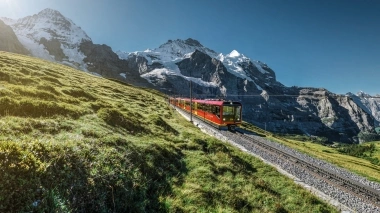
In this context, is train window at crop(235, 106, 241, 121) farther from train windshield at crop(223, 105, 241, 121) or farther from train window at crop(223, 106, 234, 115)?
train window at crop(223, 106, 234, 115)

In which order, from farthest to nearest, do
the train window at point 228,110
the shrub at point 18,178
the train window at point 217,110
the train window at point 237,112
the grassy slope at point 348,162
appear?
the train window at point 217,110, the train window at point 237,112, the train window at point 228,110, the grassy slope at point 348,162, the shrub at point 18,178

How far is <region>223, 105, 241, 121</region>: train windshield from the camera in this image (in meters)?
33.8

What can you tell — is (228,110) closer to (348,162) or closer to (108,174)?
(348,162)

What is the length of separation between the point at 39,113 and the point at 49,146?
703 cm

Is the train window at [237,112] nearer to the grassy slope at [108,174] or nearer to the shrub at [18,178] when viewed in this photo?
the grassy slope at [108,174]

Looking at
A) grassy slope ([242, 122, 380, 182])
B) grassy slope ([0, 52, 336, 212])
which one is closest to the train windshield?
grassy slope ([242, 122, 380, 182])

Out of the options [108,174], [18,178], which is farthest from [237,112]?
[18,178]

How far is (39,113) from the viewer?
13273mm

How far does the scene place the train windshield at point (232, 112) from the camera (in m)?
33.8

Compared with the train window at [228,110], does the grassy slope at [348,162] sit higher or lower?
lower

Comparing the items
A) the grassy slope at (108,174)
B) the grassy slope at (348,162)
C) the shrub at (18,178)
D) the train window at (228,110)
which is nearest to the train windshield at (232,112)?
the train window at (228,110)

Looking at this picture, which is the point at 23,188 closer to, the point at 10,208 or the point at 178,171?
the point at 10,208

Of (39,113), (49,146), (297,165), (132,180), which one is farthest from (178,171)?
(297,165)

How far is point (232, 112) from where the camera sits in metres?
34.2
